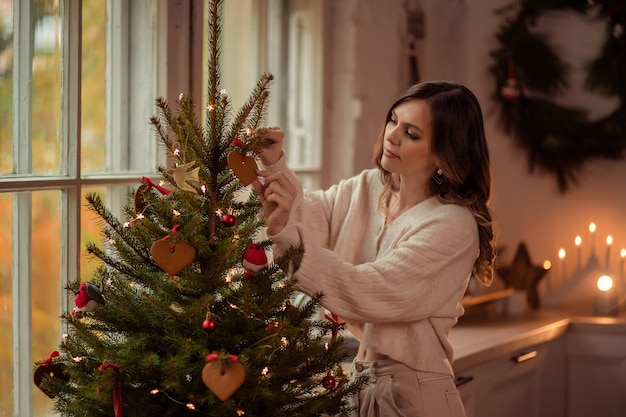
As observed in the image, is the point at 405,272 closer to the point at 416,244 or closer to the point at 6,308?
the point at 416,244

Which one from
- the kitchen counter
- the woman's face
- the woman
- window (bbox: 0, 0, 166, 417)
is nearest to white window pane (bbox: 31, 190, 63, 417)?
window (bbox: 0, 0, 166, 417)

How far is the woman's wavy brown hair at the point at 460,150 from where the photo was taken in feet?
5.76

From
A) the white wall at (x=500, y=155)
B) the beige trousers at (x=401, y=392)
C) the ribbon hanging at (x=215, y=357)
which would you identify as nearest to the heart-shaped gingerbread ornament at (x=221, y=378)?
the ribbon hanging at (x=215, y=357)

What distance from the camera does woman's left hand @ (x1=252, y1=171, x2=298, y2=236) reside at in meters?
1.51

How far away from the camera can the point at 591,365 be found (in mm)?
3094

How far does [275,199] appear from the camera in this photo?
151 cm

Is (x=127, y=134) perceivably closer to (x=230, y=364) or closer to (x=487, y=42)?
(x=230, y=364)

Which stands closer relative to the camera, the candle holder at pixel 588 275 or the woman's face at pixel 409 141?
the woman's face at pixel 409 141

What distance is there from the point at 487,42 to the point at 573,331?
3.47ft

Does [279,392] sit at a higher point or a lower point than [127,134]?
lower

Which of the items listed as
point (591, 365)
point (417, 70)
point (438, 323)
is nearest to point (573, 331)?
point (591, 365)

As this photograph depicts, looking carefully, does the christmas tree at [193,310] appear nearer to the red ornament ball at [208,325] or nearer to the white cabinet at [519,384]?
the red ornament ball at [208,325]

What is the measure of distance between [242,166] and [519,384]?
1748mm

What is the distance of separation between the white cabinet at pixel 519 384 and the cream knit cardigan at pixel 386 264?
72 cm
